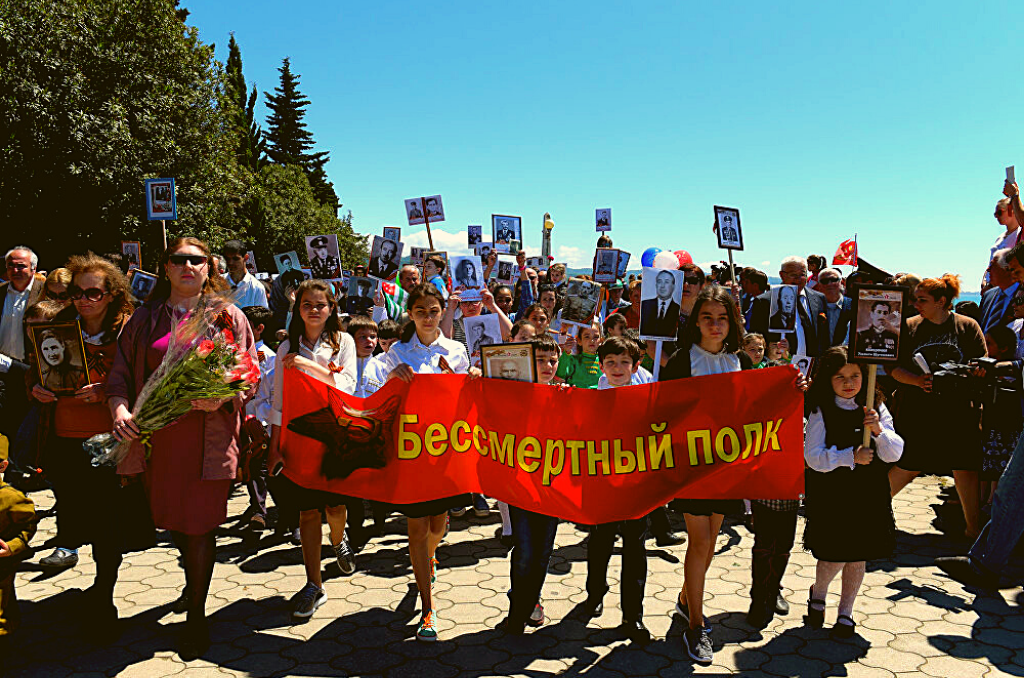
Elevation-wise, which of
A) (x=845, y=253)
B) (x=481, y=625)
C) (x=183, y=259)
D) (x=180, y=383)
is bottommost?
(x=481, y=625)

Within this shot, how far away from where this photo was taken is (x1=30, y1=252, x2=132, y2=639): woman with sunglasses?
446 cm

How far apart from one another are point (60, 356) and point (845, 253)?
1774cm

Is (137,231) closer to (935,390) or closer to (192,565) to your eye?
(192,565)

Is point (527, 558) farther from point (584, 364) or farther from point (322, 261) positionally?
point (322, 261)

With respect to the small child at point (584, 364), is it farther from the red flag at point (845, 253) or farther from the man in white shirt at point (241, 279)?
the red flag at point (845, 253)

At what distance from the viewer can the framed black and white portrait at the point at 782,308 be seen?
304 inches

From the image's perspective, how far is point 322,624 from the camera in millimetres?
4523

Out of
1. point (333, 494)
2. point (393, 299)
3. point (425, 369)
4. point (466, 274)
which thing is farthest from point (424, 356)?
point (393, 299)

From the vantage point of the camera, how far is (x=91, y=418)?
15.1 feet

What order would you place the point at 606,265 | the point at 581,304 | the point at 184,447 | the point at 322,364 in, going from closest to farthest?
1. the point at 184,447
2. the point at 322,364
3. the point at 581,304
4. the point at 606,265

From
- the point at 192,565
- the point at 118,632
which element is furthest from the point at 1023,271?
the point at 118,632

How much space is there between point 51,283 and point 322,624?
125 inches

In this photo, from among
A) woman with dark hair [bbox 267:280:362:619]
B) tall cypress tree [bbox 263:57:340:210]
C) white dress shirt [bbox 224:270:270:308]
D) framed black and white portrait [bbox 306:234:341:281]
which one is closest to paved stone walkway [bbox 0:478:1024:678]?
woman with dark hair [bbox 267:280:362:619]

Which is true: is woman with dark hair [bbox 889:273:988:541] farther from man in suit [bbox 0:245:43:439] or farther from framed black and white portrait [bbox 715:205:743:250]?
man in suit [bbox 0:245:43:439]
